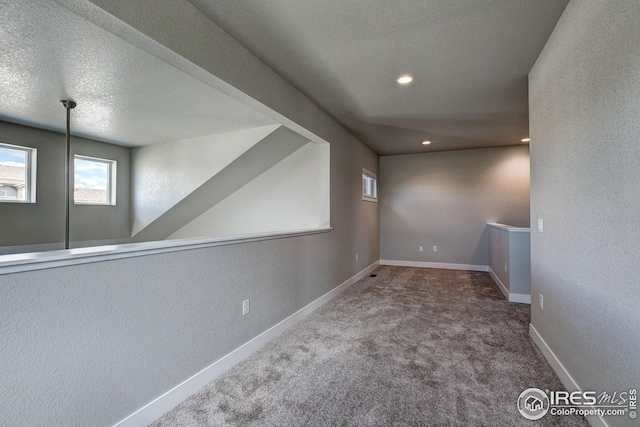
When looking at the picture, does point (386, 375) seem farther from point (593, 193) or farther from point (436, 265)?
point (436, 265)

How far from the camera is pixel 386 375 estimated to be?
210cm

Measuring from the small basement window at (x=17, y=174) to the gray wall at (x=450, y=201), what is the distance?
5992 mm

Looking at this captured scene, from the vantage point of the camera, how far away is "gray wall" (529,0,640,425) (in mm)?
1270

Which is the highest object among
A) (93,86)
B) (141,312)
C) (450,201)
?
(93,86)

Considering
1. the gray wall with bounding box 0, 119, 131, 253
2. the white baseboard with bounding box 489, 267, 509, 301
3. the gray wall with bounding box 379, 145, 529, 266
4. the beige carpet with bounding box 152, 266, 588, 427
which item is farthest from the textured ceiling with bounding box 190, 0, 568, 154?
the gray wall with bounding box 0, 119, 131, 253

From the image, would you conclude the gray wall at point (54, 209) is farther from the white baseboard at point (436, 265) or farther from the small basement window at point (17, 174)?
the white baseboard at point (436, 265)

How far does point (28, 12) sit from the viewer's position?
1723 mm

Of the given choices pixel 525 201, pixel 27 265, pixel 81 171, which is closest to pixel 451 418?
pixel 27 265

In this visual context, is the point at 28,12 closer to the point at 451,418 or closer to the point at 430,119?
the point at 451,418

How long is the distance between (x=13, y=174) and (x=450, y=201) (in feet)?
23.7

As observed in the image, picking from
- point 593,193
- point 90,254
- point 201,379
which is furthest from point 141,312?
point 593,193

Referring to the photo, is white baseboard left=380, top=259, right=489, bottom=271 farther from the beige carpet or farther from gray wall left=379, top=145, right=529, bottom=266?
the beige carpet

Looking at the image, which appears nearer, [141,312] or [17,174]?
[141,312]

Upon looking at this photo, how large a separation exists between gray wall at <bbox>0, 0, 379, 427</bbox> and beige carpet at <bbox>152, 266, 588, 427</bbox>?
29cm
